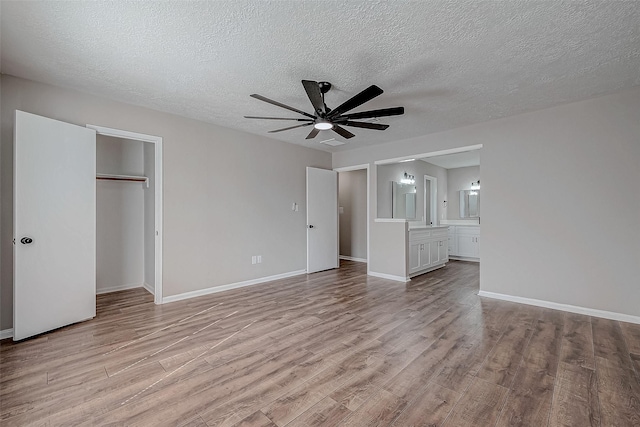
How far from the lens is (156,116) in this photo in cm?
365

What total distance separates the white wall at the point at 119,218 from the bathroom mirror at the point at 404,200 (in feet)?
16.5

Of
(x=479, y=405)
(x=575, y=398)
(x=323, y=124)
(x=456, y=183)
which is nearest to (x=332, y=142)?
(x=323, y=124)

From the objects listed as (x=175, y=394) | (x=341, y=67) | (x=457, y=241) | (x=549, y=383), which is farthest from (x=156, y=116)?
(x=457, y=241)

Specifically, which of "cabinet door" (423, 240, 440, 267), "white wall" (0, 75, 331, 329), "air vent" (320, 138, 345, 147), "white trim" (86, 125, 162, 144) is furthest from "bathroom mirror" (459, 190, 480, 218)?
"white trim" (86, 125, 162, 144)

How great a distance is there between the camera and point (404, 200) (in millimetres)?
6551

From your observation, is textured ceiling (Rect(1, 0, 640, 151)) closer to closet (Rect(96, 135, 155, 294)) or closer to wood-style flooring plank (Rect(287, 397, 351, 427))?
closet (Rect(96, 135, 155, 294))

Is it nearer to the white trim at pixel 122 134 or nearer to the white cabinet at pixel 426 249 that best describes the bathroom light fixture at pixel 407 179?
the white cabinet at pixel 426 249

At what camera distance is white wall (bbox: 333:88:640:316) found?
3.08m

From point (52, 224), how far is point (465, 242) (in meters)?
7.72

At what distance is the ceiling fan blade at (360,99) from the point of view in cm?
226

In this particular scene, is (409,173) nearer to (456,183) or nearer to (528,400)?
(456,183)

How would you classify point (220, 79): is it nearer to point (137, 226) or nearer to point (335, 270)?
point (137, 226)

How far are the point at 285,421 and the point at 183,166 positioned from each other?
3.44 m

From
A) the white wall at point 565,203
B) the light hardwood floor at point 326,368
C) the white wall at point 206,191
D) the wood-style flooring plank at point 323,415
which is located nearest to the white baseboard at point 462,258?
the white wall at point 565,203
